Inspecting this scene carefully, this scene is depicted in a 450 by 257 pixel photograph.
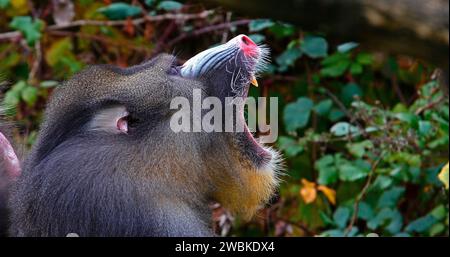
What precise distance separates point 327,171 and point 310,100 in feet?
1.88

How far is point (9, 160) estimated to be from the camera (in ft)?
9.66

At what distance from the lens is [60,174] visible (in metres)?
2.61

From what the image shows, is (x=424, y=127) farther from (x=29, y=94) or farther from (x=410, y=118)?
(x=29, y=94)

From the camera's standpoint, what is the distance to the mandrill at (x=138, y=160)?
102 inches

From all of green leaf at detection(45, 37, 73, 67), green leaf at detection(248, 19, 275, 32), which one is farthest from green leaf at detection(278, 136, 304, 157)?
green leaf at detection(45, 37, 73, 67)

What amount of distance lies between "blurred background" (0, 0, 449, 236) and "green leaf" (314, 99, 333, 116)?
1 cm

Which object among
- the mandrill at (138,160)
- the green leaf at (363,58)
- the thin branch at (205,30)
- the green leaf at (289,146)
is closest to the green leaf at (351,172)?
the green leaf at (289,146)

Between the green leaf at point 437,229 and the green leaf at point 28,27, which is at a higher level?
the green leaf at point 28,27

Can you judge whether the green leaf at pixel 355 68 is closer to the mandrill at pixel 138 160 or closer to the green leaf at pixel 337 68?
the green leaf at pixel 337 68

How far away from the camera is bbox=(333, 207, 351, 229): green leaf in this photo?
434 cm

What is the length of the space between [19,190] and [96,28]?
3145 millimetres

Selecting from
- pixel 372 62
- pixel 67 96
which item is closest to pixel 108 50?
pixel 372 62

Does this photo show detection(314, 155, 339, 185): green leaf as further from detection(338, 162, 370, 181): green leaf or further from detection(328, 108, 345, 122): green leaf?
detection(328, 108, 345, 122): green leaf

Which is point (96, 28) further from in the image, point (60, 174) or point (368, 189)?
point (60, 174)
